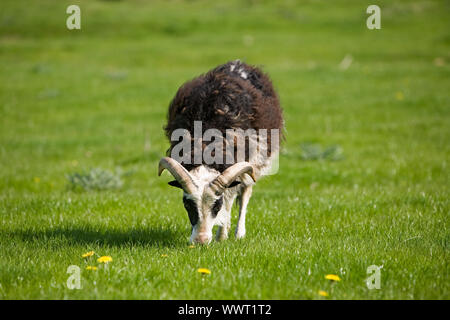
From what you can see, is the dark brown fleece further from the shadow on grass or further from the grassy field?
the grassy field

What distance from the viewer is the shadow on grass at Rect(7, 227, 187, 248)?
6855 millimetres

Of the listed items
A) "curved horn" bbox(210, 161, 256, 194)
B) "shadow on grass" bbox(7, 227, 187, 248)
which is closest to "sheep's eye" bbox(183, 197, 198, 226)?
"curved horn" bbox(210, 161, 256, 194)

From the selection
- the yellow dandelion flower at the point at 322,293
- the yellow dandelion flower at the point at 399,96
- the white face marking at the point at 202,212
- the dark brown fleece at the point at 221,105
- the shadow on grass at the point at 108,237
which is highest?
the dark brown fleece at the point at 221,105

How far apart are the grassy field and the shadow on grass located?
3 centimetres

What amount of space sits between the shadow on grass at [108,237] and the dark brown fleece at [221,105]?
3.81 feet

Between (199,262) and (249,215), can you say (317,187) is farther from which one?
(199,262)

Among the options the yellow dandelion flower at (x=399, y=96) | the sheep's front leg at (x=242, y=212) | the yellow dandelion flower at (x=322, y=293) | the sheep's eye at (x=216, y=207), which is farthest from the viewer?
the yellow dandelion flower at (x=399, y=96)

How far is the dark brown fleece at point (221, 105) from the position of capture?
7.05 m

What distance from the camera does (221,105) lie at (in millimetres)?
7117

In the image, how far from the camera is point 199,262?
589 centimetres
